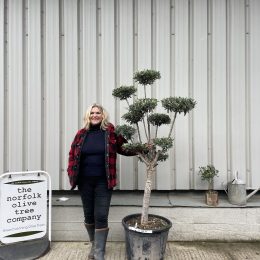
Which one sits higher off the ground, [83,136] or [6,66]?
[6,66]

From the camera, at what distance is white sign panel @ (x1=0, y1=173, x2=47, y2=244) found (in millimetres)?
3695

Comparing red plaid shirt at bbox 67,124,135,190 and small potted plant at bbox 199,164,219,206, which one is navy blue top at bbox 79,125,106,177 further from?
small potted plant at bbox 199,164,219,206

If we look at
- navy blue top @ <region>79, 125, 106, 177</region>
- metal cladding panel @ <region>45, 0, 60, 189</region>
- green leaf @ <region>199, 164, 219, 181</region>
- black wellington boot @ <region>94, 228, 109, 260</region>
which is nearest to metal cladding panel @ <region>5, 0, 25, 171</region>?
metal cladding panel @ <region>45, 0, 60, 189</region>

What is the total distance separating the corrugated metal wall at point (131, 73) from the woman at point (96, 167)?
84 centimetres

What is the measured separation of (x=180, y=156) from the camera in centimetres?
437

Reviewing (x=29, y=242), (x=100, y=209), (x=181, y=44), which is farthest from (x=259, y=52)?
(x=29, y=242)

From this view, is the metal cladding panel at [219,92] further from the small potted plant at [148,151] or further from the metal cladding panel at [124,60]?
the metal cladding panel at [124,60]

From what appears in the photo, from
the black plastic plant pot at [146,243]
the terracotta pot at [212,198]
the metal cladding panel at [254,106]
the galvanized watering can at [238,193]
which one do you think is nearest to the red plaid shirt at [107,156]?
the black plastic plant pot at [146,243]

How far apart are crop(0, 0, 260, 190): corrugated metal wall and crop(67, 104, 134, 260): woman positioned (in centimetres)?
84

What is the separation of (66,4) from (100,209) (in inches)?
113

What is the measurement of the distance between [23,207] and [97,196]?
38.3 inches

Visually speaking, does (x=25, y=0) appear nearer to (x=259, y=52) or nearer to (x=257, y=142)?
(x=259, y=52)

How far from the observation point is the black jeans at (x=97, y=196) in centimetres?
350

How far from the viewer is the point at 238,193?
162 inches
